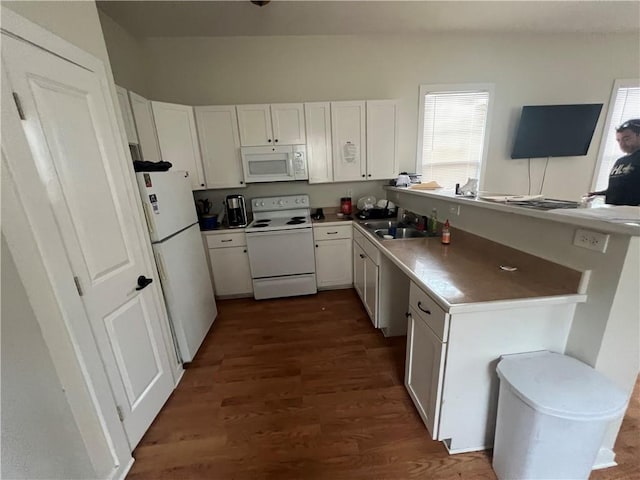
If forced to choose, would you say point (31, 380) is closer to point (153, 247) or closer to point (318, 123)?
point (153, 247)

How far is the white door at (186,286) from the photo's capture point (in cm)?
189

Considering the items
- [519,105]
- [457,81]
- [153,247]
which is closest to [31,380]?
[153,247]

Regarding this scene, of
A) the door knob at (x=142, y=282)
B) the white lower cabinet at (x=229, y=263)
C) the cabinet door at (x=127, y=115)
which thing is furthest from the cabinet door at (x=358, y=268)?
the cabinet door at (x=127, y=115)

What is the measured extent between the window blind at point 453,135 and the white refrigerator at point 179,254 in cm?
303

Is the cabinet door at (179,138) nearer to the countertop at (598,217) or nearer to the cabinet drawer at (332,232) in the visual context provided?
the cabinet drawer at (332,232)

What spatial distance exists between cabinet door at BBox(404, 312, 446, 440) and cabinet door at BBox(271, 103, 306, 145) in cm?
234

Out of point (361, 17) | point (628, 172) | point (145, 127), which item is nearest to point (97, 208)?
point (145, 127)

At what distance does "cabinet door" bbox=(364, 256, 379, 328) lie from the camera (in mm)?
2186

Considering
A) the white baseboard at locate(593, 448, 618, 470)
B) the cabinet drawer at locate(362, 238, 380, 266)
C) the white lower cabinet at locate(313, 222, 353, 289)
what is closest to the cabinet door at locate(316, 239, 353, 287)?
the white lower cabinet at locate(313, 222, 353, 289)

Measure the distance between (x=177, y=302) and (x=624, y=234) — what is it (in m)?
2.53

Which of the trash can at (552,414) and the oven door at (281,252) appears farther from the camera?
the oven door at (281,252)

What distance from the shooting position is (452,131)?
3396 mm

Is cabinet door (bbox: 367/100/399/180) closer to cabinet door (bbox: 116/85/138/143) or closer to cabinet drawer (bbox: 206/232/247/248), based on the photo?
cabinet drawer (bbox: 206/232/247/248)

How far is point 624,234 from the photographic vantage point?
96cm
